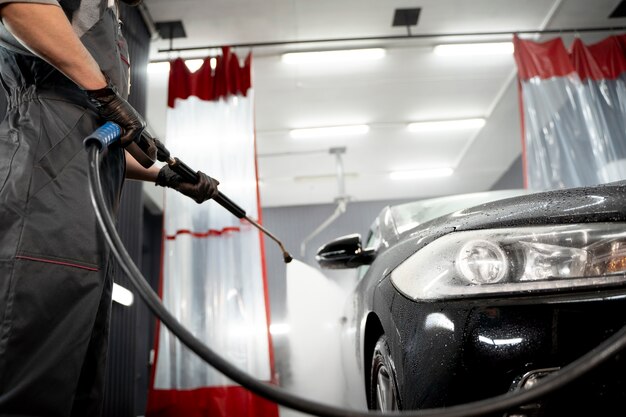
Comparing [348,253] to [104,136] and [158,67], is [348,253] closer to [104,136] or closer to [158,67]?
[104,136]

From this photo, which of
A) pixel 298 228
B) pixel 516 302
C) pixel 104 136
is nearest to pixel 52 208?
pixel 104 136

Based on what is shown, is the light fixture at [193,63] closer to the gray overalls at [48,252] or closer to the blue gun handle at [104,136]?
the gray overalls at [48,252]

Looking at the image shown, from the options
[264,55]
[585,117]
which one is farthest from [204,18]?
[585,117]

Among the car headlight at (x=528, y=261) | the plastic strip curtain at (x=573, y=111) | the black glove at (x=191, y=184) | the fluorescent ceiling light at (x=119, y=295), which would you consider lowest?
the car headlight at (x=528, y=261)

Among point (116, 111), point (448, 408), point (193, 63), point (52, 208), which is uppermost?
point (193, 63)

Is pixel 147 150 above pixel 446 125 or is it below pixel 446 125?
below

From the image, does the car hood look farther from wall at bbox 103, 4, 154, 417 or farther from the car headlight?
wall at bbox 103, 4, 154, 417

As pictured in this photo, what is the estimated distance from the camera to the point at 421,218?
2070mm

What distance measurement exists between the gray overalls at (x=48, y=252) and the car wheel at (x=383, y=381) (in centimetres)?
81

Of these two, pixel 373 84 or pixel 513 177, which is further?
pixel 513 177

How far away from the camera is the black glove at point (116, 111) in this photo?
121 centimetres

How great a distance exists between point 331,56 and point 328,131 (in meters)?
1.72

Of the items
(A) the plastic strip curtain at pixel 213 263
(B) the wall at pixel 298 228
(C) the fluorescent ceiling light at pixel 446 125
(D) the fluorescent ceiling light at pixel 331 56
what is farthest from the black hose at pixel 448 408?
(B) the wall at pixel 298 228

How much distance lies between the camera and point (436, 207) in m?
2.24
